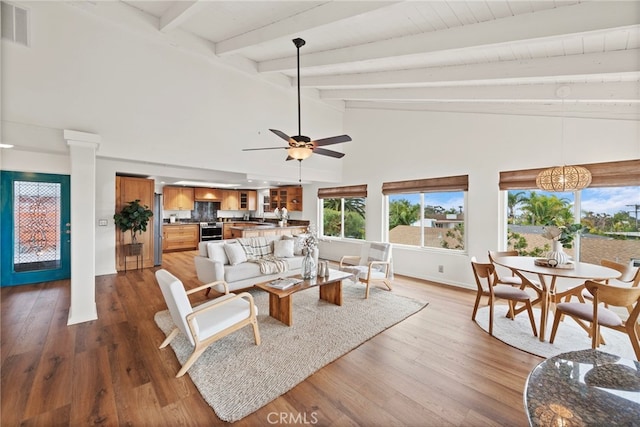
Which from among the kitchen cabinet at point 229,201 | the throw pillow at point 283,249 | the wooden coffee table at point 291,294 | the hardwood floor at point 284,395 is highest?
the kitchen cabinet at point 229,201

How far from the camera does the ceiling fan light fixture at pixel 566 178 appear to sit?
306cm

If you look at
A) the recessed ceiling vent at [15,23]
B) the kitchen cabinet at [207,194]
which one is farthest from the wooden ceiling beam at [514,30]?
the kitchen cabinet at [207,194]

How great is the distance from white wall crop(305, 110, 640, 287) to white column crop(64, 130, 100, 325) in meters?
4.99

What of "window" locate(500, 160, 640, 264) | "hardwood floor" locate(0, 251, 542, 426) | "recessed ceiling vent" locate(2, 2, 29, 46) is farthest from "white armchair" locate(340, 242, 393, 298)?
"recessed ceiling vent" locate(2, 2, 29, 46)

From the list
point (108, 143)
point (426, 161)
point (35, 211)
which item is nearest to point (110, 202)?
point (35, 211)

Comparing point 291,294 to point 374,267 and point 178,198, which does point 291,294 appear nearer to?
point 374,267

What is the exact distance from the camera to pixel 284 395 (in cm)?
203

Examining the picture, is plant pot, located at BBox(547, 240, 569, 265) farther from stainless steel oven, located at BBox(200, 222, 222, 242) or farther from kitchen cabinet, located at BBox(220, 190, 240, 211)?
kitchen cabinet, located at BBox(220, 190, 240, 211)

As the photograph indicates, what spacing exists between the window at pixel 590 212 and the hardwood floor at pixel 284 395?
2.05m

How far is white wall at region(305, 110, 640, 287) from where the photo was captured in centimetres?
358

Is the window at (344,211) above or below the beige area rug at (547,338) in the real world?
above

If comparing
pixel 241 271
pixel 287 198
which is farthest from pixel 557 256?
pixel 287 198

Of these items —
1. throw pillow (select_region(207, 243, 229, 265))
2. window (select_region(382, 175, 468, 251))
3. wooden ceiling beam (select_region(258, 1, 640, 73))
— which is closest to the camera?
wooden ceiling beam (select_region(258, 1, 640, 73))

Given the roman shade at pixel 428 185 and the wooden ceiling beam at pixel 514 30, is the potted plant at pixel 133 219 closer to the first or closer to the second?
the wooden ceiling beam at pixel 514 30
